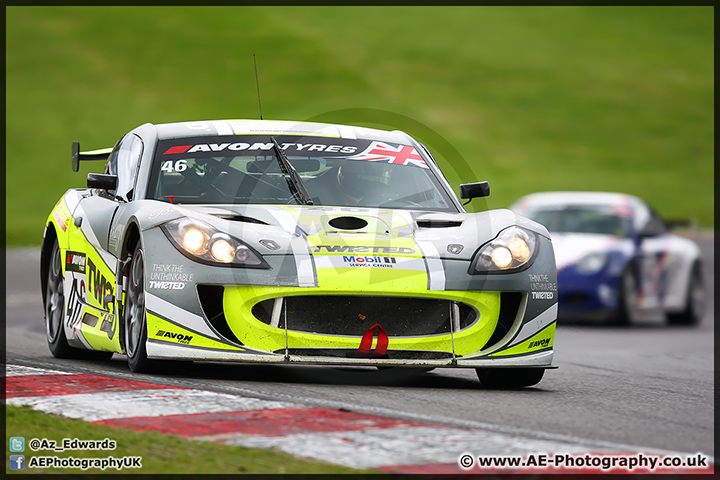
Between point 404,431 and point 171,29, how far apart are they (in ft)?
204

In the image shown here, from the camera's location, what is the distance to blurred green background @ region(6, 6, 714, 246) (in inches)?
1812

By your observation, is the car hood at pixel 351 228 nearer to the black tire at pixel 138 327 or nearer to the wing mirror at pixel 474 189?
the black tire at pixel 138 327

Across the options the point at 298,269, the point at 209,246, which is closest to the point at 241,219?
the point at 209,246

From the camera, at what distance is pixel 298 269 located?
566 centimetres

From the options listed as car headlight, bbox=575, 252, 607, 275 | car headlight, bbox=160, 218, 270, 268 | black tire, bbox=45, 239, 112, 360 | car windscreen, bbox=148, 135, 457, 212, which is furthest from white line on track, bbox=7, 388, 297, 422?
car headlight, bbox=575, 252, 607, 275

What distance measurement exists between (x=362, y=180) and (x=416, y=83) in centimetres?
5205

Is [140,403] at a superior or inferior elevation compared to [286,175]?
inferior

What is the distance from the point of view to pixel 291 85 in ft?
188

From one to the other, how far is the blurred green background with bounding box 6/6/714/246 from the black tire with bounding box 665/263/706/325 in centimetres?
2386

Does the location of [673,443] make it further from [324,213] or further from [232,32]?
[232,32]

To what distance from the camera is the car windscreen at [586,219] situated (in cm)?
1486

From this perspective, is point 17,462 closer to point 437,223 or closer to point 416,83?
point 437,223

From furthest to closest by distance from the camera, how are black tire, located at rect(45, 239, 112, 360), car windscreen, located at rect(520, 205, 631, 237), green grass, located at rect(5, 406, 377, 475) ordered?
car windscreen, located at rect(520, 205, 631, 237) < black tire, located at rect(45, 239, 112, 360) < green grass, located at rect(5, 406, 377, 475)

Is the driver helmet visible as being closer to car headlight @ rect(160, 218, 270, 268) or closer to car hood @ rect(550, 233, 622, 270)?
car headlight @ rect(160, 218, 270, 268)
